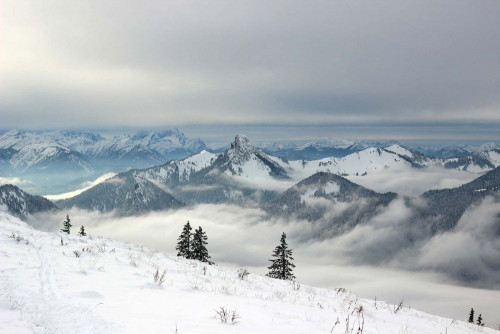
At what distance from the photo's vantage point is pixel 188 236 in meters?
44.2

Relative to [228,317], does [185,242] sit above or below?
A: above

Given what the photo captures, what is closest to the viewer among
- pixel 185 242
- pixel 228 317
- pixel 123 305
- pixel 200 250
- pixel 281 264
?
pixel 228 317

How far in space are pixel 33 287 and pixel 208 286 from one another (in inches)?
172

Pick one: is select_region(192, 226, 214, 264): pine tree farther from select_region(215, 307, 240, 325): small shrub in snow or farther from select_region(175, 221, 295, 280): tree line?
select_region(215, 307, 240, 325): small shrub in snow

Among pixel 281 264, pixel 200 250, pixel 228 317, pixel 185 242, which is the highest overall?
pixel 185 242

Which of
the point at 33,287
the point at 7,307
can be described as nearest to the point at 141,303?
the point at 7,307

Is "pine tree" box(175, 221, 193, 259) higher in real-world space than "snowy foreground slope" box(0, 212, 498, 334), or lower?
higher

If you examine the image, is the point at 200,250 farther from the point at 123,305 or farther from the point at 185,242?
the point at 123,305

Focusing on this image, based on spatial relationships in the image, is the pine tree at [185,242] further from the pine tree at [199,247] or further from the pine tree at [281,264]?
the pine tree at [281,264]

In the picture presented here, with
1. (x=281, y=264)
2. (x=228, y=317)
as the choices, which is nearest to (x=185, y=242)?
(x=281, y=264)

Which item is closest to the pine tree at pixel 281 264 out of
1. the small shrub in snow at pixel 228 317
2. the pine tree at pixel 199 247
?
the pine tree at pixel 199 247

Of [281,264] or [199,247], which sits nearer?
[199,247]

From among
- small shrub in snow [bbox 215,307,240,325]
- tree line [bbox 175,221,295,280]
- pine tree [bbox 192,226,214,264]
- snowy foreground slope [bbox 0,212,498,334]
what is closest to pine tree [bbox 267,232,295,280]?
tree line [bbox 175,221,295,280]

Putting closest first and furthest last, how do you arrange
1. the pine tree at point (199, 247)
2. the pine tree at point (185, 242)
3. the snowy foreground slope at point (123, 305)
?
the snowy foreground slope at point (123, 305)
the pine tree at point (199, 247)
the pine tree at point (185, 242)
